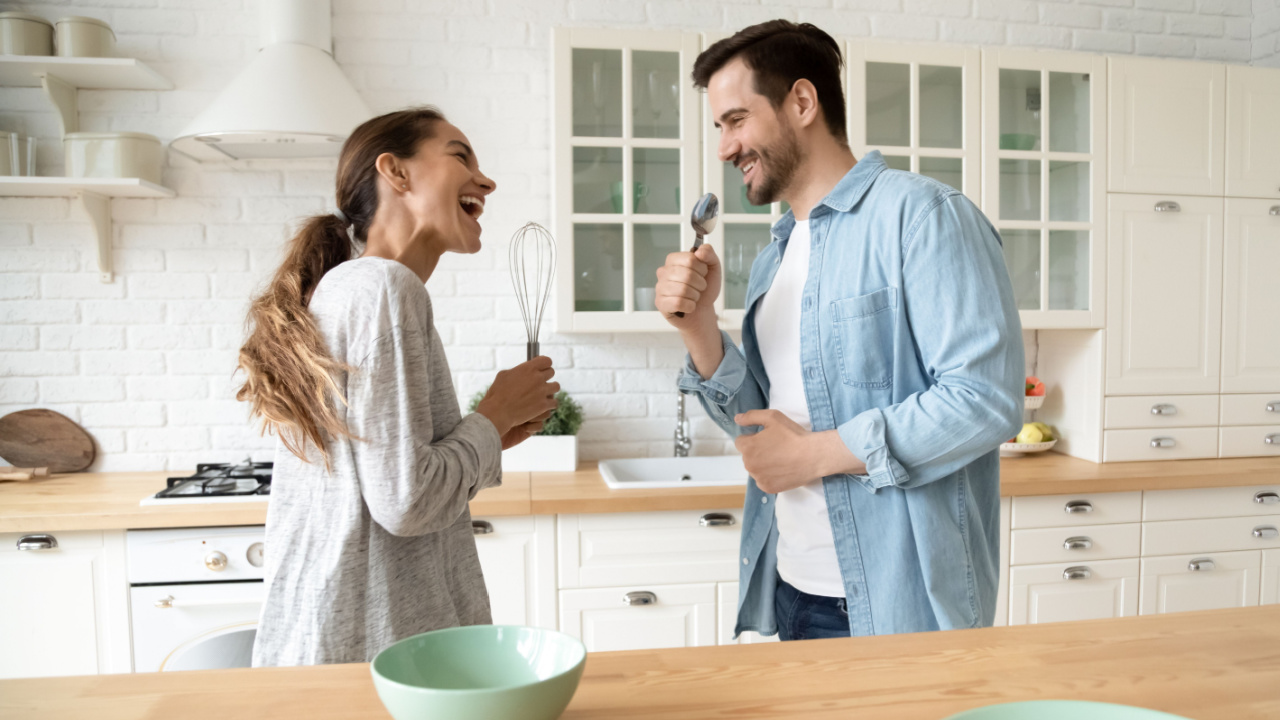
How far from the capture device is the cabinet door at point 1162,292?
262cm

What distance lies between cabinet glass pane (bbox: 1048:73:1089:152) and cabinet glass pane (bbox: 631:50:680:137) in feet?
3.86

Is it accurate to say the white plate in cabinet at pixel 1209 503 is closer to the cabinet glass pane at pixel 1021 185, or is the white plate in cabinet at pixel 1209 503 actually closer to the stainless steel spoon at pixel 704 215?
the cabinet glass pane at pixel 1021 185

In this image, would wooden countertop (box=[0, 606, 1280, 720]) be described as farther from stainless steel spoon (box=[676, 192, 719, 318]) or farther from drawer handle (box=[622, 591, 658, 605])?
drawer handle (box=[622, 591, 658, 605])

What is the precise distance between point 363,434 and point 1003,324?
838 mm

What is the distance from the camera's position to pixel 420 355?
1.04 m

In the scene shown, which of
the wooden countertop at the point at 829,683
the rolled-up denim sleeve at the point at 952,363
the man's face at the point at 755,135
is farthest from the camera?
the man's face at the point at 755,135

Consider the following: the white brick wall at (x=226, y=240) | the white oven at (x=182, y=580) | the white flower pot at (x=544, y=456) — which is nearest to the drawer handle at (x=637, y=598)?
the white flower pot at (x=544, y=456)

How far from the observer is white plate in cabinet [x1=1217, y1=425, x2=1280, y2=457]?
2.68m

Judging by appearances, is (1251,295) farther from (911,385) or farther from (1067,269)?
(911,385)

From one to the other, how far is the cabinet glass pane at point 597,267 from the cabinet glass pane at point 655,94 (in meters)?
0.31

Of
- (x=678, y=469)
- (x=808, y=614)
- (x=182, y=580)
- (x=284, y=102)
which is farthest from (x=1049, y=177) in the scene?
(x=182, y=580)

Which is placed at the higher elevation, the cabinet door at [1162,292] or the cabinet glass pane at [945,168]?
the cabinet glass pane at [945,168]

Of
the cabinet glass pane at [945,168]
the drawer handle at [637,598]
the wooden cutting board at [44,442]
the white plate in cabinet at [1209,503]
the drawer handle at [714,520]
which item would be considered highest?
the cabinet glass pane at [945,168]

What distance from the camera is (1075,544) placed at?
2.38m
